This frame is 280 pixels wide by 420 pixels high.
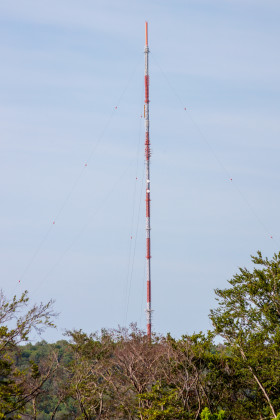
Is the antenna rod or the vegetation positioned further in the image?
the antenna rod

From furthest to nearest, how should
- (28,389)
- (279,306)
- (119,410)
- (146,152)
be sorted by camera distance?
(146,152) < (279,306) < (119,410) < (28,389)

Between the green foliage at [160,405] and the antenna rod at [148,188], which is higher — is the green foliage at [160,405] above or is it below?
below

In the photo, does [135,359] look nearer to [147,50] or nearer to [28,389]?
[28,389]

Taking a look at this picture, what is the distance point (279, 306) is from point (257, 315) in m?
1.37

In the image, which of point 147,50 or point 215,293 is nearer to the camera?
point 215,293

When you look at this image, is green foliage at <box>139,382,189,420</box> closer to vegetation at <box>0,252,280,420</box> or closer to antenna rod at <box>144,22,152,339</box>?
vegetation at <box>0,252,280,420</box>

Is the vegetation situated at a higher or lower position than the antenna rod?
lower

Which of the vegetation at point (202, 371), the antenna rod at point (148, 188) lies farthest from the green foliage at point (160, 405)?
the antenna rod at point (148, 188)

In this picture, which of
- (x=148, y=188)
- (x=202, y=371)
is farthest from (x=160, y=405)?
(x=148, y=188)

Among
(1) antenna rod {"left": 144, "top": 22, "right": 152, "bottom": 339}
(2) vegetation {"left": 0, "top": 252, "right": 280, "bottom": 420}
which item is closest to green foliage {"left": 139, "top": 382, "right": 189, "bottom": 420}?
(2) vegetation {"left": 0, "top": 252, "right": 280, "bottom": 420}

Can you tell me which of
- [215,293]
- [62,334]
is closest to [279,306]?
[215,293]

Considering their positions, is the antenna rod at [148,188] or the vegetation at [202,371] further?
the antenna rod at [148,188]

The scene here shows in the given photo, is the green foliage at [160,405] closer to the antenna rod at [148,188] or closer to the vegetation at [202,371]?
the vegetation at [202,371]

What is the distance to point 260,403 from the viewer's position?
3941 cm
